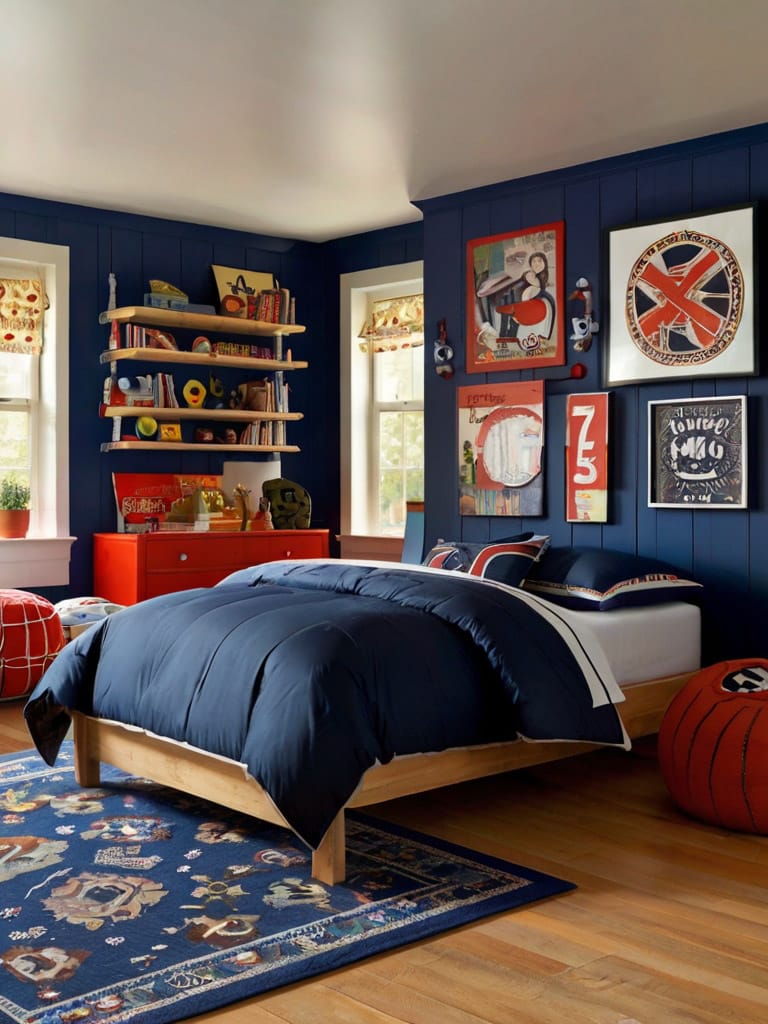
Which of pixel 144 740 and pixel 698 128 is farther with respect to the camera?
pixel 698 128

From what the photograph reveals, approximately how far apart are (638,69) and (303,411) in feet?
12.0

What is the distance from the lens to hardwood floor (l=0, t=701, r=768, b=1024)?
2.38 m

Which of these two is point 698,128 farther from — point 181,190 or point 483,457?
point 181,190

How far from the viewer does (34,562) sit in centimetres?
623

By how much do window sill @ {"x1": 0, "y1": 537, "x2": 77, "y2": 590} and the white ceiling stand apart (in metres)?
1.83

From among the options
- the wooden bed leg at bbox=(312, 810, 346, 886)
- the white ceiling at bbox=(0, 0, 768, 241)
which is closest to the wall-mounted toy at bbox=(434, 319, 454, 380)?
the white ceiling at bbox=(0, 0, 768, 241)

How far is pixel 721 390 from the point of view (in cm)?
494

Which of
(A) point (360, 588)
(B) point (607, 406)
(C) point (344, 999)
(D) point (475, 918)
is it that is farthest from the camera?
(B) point (607, 406)

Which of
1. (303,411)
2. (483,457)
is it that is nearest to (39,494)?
(303,411)

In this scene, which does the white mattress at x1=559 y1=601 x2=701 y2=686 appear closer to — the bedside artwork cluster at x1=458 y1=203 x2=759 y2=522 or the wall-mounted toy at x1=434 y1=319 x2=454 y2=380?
the bedside artwork cluster at x1=458 y1=203 x2=759 y2=522

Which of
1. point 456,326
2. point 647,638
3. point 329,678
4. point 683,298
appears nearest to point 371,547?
point 456,326

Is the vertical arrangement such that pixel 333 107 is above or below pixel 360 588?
above

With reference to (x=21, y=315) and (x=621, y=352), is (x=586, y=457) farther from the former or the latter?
(x=21, y=315)

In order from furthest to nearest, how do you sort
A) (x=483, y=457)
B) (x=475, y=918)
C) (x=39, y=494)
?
(x=39, y=494)
(x=483, y=457)
(x=475, y=918)
